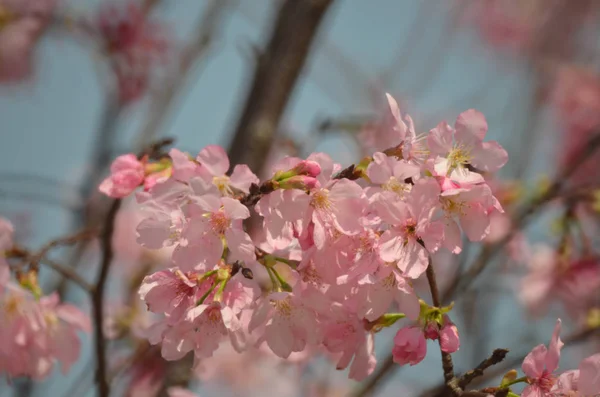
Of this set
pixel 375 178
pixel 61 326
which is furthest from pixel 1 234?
pixel 375 178

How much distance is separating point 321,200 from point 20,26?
1991 millimetres

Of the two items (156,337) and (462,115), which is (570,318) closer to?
(462,115)

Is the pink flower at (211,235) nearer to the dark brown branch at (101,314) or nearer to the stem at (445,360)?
the stem at (445,360)

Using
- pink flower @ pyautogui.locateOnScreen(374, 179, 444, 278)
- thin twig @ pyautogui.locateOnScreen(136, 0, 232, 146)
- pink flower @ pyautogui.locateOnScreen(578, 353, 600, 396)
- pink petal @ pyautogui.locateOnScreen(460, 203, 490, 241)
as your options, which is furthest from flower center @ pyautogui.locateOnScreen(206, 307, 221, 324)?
thin twig @ pyautogui.locateOnScreen(136, 0, 232, 146)

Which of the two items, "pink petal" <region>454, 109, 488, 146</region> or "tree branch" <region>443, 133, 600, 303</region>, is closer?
"pink petal" <region>454, 109, 488, 146</region>

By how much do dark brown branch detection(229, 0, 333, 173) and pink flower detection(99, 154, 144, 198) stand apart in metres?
0.62

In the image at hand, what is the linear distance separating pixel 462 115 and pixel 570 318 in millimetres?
1406

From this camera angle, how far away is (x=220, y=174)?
0.71 m

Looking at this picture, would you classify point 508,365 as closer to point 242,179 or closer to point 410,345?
point 410,345

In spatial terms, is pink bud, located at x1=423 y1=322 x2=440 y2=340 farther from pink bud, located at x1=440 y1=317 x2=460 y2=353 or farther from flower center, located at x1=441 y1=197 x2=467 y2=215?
flower center, located at x1=441 y1=197 x2=467 y2=215

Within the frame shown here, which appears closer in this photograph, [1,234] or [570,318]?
[1,234]

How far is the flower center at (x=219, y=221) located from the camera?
0.67 metres

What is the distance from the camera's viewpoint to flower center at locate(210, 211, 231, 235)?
2.19 feet

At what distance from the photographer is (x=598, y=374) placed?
625mm
